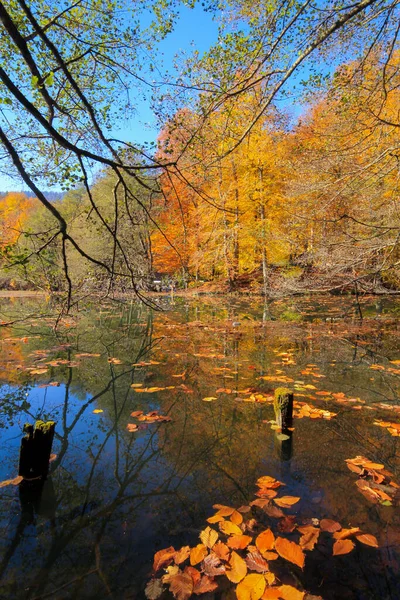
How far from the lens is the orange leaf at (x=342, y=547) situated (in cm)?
207

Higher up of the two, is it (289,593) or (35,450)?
(35,450)

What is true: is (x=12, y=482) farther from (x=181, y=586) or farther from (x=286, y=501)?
(x=286, y=501)

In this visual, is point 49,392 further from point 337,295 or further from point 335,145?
point 337,295

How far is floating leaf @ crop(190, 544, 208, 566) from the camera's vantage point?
2.02 m

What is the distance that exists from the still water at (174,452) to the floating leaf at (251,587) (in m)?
0.13

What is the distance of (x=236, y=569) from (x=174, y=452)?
56.7 inches

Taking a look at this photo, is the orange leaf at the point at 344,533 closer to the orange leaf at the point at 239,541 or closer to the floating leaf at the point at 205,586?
the orange leaf at the point at 239,541

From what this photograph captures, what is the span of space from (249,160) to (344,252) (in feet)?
27.4

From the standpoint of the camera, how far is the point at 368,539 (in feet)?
7.08

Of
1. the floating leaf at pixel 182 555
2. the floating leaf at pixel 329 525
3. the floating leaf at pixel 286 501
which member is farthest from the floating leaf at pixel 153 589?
the floating leaf at pixel 329 525

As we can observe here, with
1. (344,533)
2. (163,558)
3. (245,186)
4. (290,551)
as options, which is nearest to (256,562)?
(290,551)

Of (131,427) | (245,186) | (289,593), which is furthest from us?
(245,186)

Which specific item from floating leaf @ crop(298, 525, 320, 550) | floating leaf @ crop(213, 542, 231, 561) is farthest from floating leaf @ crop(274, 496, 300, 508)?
floating leaf @ crop(213, 542, 231, 561)

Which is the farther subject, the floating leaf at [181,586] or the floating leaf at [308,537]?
the floating leaf at [308,537]
